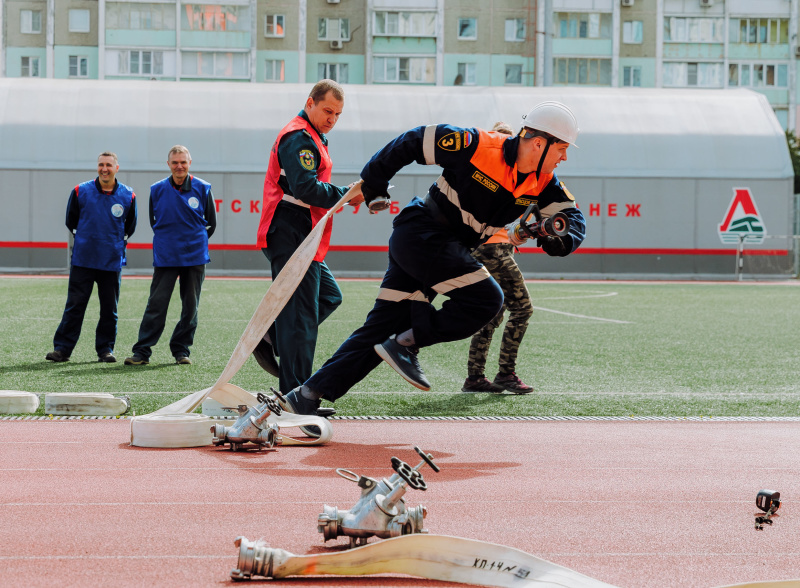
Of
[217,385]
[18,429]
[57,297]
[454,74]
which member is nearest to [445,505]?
[217,385]

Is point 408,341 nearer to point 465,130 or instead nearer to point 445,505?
point 465,130

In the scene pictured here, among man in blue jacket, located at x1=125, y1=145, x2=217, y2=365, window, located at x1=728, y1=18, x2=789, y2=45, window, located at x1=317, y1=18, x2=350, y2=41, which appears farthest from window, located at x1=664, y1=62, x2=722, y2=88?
man in blue jacket, located at x1=125, y1=145, x2=217, y2=365

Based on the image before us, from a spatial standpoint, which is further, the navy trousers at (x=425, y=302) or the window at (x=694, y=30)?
the window at (x=694, y=30)

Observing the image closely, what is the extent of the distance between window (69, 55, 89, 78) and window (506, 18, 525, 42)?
78.6ft

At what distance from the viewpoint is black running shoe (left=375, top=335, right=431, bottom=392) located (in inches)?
215

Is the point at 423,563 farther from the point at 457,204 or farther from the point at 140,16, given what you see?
the point at 140,16

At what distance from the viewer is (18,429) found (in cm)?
589

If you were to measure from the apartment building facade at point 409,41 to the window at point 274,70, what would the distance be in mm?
56

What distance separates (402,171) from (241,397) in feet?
76.9

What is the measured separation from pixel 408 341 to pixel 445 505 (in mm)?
1565

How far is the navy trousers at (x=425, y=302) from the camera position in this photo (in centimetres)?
553

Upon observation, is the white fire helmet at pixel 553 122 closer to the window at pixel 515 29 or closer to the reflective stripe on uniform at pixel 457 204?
the reflective stripe on uniform at pixel 457 204

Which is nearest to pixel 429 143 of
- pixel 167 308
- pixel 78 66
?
pixel 167 308

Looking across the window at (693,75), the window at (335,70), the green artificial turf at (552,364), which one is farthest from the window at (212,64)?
the green artificial turf at (552,364)
